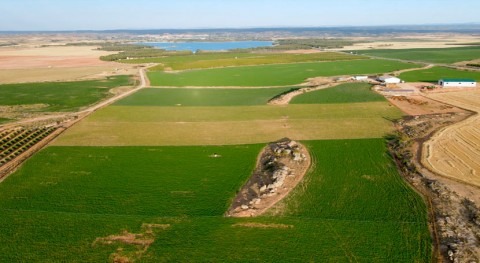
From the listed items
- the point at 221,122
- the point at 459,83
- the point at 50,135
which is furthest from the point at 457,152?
the point at 50,135

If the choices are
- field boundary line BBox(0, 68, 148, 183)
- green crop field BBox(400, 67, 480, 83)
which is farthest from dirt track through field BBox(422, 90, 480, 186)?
field boundary line BBox(0, 68, 148, 183)

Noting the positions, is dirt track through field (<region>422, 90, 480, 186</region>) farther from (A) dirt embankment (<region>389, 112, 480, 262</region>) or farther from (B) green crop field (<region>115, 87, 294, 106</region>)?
(B) green crop field (<region>115, 87, 294, 106</region>)

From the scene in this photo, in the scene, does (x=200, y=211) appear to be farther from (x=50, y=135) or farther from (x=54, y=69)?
(x=54, y=69)

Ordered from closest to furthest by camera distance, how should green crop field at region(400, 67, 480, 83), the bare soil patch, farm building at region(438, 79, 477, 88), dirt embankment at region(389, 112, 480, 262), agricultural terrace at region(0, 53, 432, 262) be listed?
the bare soil patch
dirt embankment at region(389, 112, 480, 262)
agricultural terrace at region(0, 53, 432, 262)
farm building at region(438, 79, 477, 88)
green crop field at region(400, 67, 480, 83)

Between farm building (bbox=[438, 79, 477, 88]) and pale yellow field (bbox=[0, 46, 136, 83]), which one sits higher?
pale yellow field (bbox=[0, 46, 136, 83])

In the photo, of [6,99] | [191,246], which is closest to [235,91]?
[6,99]

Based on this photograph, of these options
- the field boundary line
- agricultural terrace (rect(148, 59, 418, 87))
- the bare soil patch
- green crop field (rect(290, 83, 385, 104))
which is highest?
agricultural terrace (rect(148, 59, 418, 87))

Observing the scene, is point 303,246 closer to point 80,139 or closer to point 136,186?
point 136,186
